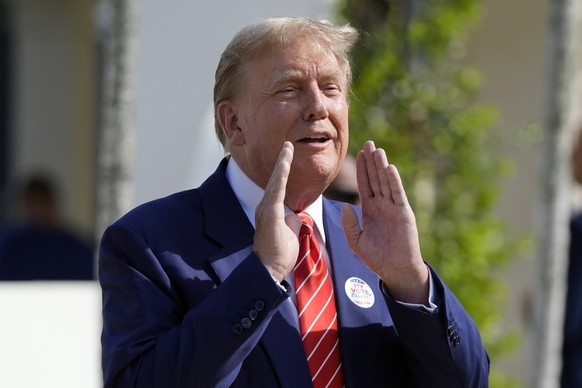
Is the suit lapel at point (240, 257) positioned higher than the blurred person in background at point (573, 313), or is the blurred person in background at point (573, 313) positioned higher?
the suit lapel at point (240, 257)

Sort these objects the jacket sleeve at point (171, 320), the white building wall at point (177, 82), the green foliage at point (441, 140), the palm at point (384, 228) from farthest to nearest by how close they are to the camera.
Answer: the green foliage at point (441, 140) → the white building wall at point (177, 82) → the palm at point (384, 228) → the jacket sleeve at point (171, 320)

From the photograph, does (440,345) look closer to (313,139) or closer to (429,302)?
(429,302)

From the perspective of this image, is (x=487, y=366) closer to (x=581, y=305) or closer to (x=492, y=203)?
(x=581, y=305)

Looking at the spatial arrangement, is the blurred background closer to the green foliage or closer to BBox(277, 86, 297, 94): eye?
the green foliage

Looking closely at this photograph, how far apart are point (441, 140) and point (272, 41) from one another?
15.2ft

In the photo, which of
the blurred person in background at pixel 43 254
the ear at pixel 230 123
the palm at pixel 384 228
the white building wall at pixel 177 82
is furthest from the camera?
the blurred person in background at pixel 43 254

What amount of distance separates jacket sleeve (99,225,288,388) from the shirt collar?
0.25 m

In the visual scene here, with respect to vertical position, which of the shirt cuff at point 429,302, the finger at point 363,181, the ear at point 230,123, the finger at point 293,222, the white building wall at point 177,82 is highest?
the ear at point 230,123

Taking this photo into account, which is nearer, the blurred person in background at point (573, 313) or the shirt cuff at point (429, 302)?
the shirt cuff at point (429, 302)

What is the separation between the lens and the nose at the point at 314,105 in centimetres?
280

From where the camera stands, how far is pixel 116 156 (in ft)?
19.1

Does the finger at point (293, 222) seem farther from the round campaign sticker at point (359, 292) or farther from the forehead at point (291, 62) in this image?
the forehead at point (291, 62)

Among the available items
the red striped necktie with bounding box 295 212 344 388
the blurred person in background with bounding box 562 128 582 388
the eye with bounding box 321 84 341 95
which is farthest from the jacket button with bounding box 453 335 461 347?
the blurred person in background with bounding box 562 128 582 388

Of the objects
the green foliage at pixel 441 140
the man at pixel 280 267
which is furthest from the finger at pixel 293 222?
the green foliage at pixel 441 140
